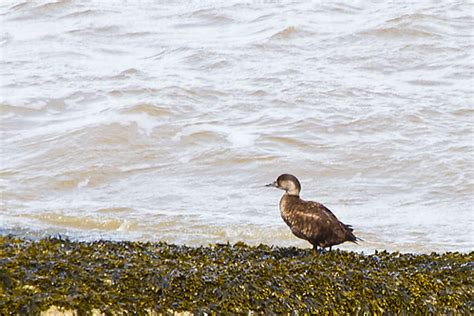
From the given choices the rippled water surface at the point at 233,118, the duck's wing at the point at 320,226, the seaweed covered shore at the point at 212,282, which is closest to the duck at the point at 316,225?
the duck's wing at the point at 320,226

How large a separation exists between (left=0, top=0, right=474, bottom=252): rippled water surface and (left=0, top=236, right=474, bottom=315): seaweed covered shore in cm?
279

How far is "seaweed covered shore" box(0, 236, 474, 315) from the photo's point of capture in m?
4.02

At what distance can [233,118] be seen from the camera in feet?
45.9

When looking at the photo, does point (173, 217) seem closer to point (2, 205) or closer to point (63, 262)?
point (2, 205)

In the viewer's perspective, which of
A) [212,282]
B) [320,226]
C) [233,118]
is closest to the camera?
[212,282]

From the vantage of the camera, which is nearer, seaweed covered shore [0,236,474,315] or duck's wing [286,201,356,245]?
seaweed covered shore [0,236,474,315]

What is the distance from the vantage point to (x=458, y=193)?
1060 centimetres

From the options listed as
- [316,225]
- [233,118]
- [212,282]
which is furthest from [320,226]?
[233,118]

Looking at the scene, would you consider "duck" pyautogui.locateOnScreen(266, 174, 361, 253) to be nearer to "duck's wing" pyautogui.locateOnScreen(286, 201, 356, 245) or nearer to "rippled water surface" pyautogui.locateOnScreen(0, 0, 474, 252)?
"duck's wing" pyautogui.locateOnScreen(286, 201, 356, 245)

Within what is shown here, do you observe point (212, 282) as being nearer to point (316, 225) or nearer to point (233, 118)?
point (316, 225)

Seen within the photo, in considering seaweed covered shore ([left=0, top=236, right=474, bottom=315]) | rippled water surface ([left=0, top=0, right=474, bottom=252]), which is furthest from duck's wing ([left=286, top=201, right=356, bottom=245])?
rippled water surface ([left=0, top=0, right=474, bottom=252])

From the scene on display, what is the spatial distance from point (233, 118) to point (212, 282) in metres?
9.78

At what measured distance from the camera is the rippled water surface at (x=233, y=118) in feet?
31.9

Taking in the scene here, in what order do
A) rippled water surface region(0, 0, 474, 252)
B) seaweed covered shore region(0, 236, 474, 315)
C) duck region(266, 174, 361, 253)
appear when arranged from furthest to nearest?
rippled water surface region(0, 0, 474, 252)
duck region(266, 174, 361, 253)
seaweed covered shore region(0, 236, 474, 315)
